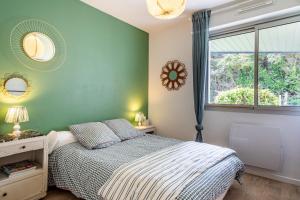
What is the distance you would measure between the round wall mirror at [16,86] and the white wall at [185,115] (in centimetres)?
232

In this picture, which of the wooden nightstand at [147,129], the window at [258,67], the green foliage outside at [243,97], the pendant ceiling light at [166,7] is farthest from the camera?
the wooden nightstand at [147,129]

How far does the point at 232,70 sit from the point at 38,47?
2861mm

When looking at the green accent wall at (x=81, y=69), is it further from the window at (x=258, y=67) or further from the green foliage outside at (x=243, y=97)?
the green foliage outside at (x=243, y=97)

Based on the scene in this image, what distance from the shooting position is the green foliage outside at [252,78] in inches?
102

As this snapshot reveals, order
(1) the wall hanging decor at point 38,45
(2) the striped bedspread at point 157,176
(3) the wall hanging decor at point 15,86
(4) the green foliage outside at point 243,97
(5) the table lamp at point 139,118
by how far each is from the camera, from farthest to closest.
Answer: (5) the table lamp at point 139,118, (4) the green foliage outside at point 243,97, (1) the wall hanging decor at point 38,45, (3) the wall hanging decor at point 15,86, (2) the striped bedspread at point 157,176

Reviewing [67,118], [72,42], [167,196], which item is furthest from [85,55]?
[167,196]

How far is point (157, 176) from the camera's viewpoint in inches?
57.6

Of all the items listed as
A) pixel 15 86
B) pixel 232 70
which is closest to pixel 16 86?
pixel 15 86

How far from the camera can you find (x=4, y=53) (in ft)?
6.87

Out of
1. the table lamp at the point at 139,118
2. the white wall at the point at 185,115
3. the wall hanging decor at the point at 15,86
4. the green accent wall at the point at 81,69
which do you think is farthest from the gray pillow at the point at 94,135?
the white wall at the point at 185,115

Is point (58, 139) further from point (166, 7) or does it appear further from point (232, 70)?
point (232, 70)

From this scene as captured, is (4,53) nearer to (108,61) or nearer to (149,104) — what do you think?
Result: (108,61)

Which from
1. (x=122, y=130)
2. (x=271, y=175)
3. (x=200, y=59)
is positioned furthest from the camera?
(x=200, y=59)

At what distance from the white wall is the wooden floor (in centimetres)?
19
